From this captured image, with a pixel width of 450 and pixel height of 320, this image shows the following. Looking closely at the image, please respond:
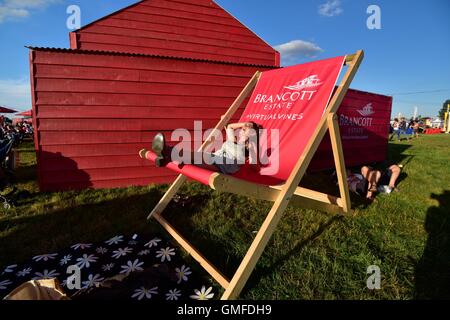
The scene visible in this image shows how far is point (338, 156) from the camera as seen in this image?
8.55ft

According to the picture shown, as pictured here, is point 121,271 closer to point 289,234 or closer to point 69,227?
point 69,227

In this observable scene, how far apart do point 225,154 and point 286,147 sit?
2.17ft

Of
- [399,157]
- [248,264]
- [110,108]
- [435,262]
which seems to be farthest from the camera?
[399,157]

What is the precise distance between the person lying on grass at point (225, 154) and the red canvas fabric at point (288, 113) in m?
0.08

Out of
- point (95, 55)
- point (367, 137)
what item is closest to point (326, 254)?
point (95, 55)

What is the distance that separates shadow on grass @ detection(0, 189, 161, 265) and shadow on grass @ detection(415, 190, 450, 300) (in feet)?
7.96

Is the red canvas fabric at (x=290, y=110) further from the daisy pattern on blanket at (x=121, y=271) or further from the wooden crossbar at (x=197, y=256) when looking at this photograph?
the daisy pattern on blanket at (x=121, y=271)

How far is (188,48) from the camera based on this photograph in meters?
Result: 8.48

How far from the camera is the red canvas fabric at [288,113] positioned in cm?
265

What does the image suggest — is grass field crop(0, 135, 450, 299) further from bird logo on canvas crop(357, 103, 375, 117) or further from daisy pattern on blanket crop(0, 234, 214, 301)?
bird logo on canvas crop(357, 103, 375, 117)

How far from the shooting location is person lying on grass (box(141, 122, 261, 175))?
7.10ft

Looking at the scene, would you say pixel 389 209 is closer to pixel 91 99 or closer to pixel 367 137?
pixel 367 137

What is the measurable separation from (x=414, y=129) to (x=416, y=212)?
18344mm

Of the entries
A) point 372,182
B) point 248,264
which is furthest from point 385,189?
point 248,264
